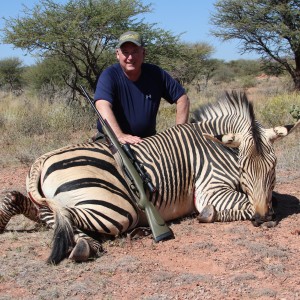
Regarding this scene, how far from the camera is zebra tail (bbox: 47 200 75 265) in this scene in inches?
130

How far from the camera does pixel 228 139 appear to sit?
4078 millimetres

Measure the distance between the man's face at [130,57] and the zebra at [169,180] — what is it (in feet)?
2.42

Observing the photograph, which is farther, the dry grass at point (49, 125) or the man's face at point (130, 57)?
the dry grass at point (49, 125)

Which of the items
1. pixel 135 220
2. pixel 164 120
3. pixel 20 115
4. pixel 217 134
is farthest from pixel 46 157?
pixel 20 115

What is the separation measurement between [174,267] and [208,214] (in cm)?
96

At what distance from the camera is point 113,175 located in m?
3.87

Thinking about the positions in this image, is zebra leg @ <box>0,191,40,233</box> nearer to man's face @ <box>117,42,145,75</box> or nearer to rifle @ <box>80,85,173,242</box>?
rifle @ <box>80,85,173,242</box>

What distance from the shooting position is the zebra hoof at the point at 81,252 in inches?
129

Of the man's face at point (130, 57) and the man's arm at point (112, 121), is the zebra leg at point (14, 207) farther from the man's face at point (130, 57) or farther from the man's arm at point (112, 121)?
the man's face at point (130, 57)

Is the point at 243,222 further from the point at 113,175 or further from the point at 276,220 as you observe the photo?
the point at 113,175

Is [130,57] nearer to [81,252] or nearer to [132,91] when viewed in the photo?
[132,91]

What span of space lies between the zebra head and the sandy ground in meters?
0.25

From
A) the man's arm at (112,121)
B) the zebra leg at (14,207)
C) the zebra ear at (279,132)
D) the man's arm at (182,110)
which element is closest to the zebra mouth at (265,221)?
the zebra ear at (279,132)

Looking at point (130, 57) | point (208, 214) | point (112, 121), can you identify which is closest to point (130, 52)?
point (130, 57)
